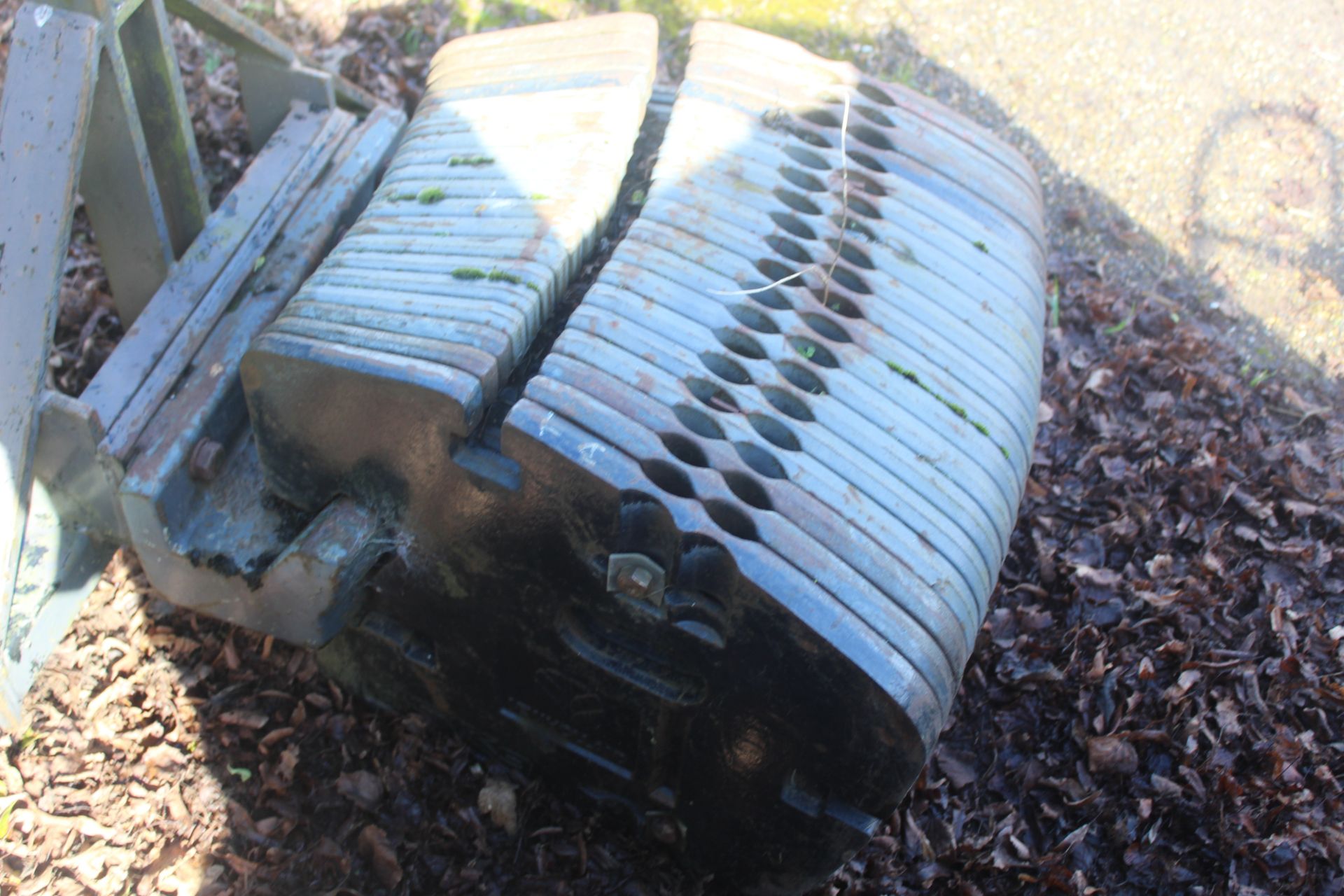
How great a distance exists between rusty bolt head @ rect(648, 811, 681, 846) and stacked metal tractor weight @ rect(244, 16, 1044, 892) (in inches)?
0.4

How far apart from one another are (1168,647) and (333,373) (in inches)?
115

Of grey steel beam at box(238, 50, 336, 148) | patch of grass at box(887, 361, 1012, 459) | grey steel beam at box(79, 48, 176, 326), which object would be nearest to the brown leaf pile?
patch of grass at box(887, 361, 1012, 459)

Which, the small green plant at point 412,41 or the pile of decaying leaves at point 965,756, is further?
the small green plant at point 412,41

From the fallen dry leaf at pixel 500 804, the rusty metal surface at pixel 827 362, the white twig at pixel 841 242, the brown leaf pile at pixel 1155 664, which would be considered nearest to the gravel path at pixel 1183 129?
the brown leaf pile at pixel 1155 664

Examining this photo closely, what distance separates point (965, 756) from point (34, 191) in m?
3.29

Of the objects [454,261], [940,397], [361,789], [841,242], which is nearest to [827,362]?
[940,397]

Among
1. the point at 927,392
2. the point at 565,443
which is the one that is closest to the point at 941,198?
the point at 927,392

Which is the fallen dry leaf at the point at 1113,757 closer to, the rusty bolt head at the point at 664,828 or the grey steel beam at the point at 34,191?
the rusty bolt head at the point at 664,828

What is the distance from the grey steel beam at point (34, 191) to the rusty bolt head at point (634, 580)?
1.65 m

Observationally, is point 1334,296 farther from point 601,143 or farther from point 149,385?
point 149,385

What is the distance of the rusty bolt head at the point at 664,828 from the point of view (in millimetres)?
3004

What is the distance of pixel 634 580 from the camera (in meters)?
2.42

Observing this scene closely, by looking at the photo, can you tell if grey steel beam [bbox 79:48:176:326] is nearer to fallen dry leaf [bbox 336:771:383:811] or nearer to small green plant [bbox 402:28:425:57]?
fallen dry leaf [bbox 336:771:383:811]

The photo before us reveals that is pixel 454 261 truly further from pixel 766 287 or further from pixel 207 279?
pixel 207 279
